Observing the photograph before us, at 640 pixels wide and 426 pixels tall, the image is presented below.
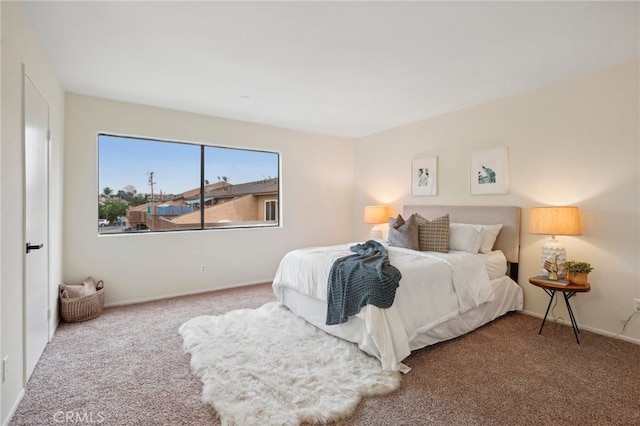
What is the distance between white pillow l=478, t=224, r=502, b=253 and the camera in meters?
3.50

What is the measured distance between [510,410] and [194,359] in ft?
7.08

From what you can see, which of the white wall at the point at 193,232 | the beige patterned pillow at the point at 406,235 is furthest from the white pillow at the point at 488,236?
the white wall at the point at 193,232

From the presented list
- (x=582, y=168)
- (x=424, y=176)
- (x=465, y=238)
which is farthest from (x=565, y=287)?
(x=424, y=176)

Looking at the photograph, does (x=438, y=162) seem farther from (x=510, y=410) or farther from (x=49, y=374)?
(x=49, y=374)

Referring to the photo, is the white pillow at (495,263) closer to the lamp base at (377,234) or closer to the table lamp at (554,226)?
the table lamp at (554,226)

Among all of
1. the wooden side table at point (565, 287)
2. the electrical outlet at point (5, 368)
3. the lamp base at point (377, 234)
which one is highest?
the lamp base at point (377, 234)

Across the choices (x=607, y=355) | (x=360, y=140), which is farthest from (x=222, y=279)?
(x=607, y=355)

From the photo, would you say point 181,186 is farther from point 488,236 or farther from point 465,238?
point 488,236

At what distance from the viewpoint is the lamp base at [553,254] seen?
297cm

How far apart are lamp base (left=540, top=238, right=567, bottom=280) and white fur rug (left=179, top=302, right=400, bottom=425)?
1994 millimetres

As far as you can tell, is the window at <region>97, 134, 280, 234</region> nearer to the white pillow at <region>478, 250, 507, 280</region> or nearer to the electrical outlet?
the electrical outlet

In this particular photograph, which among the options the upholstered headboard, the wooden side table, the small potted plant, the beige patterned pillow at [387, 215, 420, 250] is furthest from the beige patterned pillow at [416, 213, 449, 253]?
the small potted plant

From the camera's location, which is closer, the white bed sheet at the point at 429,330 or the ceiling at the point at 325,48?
the ceiling at the point at 325,48

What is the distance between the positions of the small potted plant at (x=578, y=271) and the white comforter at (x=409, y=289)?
0.68 meters
